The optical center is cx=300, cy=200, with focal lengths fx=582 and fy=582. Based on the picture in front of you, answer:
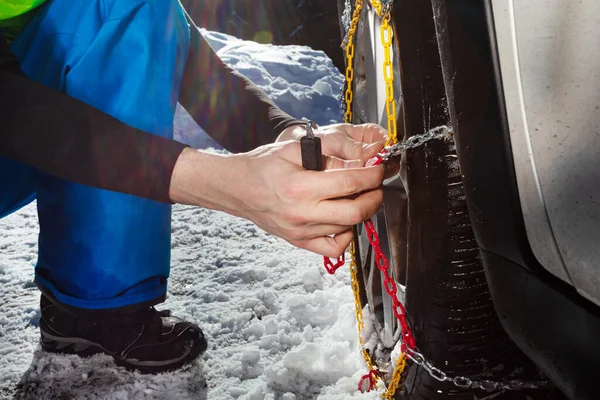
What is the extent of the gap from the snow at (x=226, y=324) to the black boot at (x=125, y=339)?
31 millimetres

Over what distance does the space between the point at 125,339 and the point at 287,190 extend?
932 mm

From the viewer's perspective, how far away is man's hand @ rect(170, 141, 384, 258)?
99 centimetres

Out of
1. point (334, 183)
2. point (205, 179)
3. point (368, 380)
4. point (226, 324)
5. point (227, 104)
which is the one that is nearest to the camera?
point (334, 183)

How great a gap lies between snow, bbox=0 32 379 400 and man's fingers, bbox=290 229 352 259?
0.50 meters

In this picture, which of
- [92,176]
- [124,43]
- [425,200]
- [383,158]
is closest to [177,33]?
[124,43]

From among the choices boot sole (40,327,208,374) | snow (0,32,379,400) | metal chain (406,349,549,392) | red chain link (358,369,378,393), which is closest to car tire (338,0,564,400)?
metal chain (406,349,549,392)

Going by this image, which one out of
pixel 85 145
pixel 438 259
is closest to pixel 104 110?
pixel 85 145

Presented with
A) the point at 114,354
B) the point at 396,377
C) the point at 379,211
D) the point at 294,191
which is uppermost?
the point at 294,191

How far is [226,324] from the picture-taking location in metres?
1.86

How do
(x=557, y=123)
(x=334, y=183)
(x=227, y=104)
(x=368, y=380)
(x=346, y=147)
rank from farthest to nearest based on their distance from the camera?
1. (x=227, y=104)
2. (x=368, y=380)
3. (x=346, y=147)
4. (x=334, y=183)
5. (x=557, y=123)

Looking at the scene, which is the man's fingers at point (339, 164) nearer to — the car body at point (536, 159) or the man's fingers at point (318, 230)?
the man's fingers at point (318, 230)

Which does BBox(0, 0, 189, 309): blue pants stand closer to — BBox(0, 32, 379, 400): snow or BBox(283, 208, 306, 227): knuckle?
BBox(0, 32, 379, 400): snow

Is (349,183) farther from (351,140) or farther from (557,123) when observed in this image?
(557,123)

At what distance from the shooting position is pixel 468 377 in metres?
1.07
